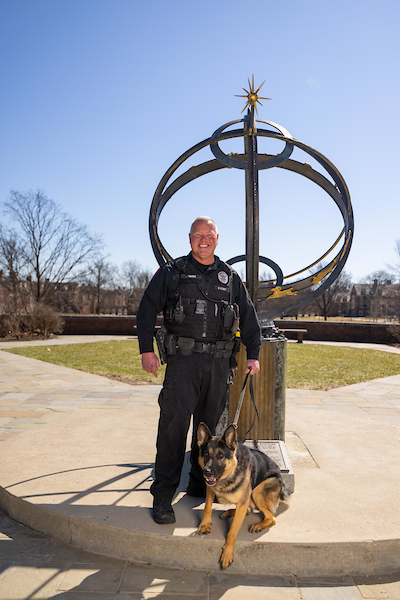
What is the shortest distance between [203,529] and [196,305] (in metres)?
1.54

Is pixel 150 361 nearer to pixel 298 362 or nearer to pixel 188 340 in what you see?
pixel 188 340

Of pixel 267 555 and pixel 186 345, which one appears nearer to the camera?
pixel 267 555

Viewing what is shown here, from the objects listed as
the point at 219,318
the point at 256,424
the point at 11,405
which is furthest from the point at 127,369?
the point at 219,318

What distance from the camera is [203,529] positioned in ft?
9.61

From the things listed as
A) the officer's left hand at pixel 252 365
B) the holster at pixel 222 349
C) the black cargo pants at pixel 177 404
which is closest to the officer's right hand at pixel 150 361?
the black cargo pants at pixel 177 404

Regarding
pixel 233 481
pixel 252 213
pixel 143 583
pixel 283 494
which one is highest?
pixel 252 213

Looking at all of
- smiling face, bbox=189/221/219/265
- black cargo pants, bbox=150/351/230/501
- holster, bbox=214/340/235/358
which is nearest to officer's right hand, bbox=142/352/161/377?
black cargo pants, bbox=150/351/230/501

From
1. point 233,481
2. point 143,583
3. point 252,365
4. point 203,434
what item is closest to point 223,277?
point 252,365

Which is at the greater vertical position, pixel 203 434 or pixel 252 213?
pixel 252 213

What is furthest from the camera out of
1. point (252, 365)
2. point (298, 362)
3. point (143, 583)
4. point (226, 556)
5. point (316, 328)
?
point (316, 328)

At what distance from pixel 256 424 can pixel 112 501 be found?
1491 mm

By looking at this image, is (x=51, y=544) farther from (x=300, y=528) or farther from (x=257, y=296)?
(x=257, y=296)

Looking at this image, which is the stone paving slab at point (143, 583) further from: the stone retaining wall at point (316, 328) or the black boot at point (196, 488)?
the stone retaining wall at point (316, 328)

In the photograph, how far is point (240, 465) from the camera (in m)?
2.95
